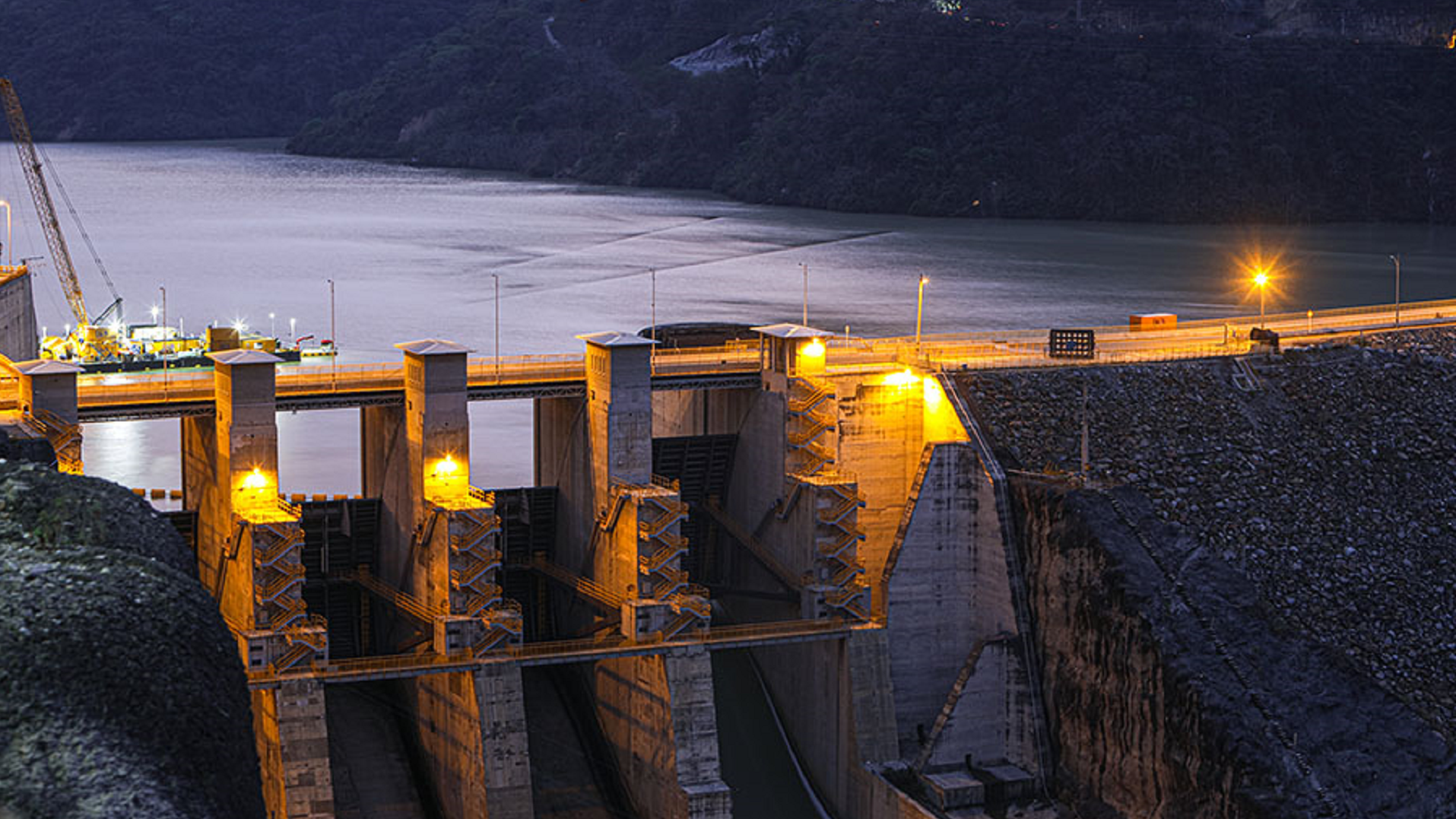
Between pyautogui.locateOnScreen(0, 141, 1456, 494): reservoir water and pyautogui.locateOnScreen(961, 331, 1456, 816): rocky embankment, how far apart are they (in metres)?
20.7

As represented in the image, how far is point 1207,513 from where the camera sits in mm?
45688

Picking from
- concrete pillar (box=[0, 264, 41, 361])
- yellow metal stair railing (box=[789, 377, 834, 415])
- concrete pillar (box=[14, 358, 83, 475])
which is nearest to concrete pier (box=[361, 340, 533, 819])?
concrete pillar (box=[14, 358, 83, 475])

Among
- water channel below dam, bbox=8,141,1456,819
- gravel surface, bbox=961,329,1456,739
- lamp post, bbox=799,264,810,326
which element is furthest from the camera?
water channel below dam, bbox=8,141,1456,819

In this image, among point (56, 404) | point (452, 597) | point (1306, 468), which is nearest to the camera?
point (56, 404)

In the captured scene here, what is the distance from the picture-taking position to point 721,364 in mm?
47750

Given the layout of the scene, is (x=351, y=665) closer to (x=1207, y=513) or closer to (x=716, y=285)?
(x=1207, y=513)

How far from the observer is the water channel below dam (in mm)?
72312

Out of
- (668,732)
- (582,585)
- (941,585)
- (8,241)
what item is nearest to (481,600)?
(582,585)

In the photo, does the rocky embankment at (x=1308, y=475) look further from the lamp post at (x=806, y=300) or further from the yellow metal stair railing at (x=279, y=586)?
the yellow metal stair railing at (x=279, y=586)

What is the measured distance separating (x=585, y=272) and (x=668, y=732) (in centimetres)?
7830

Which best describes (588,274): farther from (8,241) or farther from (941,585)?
(941,585)

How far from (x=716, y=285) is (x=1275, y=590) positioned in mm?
68791

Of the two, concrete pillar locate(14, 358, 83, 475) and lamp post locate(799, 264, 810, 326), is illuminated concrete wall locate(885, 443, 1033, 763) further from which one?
concrete pillar locate(14, 358, 83, 475)

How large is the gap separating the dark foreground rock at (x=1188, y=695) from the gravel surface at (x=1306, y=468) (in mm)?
875
